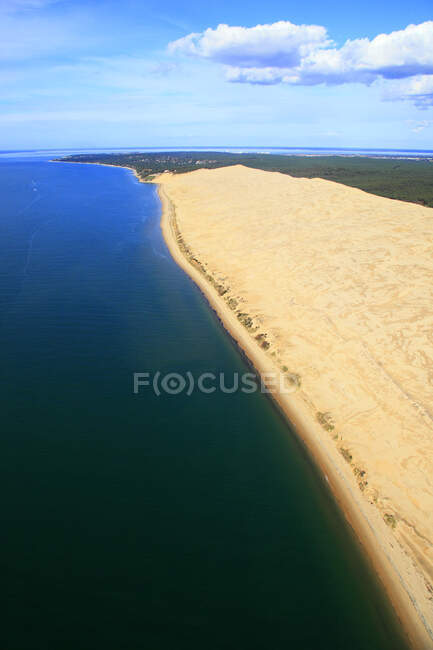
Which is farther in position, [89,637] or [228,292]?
[228,292]

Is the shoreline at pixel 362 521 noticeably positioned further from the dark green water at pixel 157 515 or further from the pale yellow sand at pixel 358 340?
the dark green water at pixel 157 515

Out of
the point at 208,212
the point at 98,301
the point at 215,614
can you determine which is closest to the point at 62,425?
the point at 215,614

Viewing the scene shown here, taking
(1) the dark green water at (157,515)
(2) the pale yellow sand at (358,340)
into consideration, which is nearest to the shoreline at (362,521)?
(2) the pale yellow sand at (358,340)

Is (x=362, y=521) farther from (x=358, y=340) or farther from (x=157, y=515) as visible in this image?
(x=358, y=340)

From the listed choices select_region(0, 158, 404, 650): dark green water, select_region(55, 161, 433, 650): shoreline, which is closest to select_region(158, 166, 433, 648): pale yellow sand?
select_region(55, 161, 433, 650): shoreline

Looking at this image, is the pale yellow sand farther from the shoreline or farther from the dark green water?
the dark green water

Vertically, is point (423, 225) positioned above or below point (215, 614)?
above

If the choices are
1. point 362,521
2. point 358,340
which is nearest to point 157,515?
point 362,521

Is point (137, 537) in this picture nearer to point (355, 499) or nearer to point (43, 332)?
point (355, 499)
